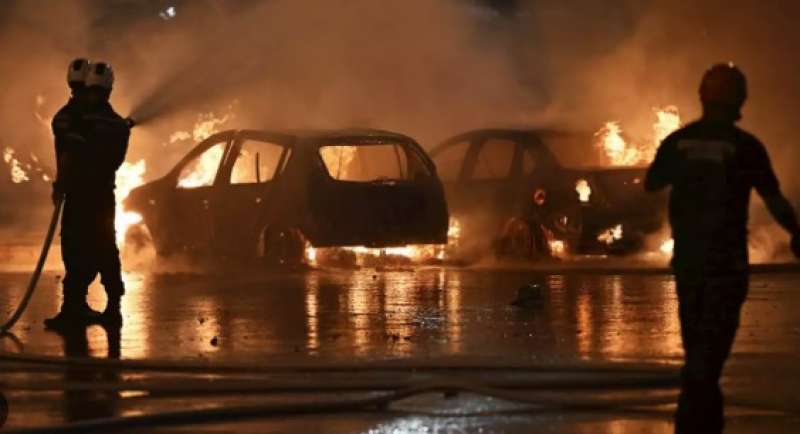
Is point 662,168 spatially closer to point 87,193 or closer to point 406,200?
point 87,193

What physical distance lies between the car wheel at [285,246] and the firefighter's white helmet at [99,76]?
5902 millimetres

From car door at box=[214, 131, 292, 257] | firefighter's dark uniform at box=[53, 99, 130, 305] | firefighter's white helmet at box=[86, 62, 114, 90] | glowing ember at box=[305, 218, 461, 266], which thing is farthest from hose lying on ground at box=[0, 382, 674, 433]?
glowing ember at box=[305, 218, 461, 266]

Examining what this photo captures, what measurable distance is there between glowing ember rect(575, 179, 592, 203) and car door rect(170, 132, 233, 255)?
3.57 metres

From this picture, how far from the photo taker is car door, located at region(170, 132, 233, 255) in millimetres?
18234

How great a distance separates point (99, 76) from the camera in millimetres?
11945

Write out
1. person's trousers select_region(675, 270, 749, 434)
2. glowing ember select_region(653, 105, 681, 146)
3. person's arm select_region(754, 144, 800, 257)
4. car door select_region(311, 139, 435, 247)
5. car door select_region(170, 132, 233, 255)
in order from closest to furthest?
person's trousers select_region(675, 270, 749, 434) → person's arm select_region(754, 144, 800, 257) → car door select_region(311, 139, 435, 247) → car door select_region(170, 132, 233, 255) → glowing ember select_region(653, 105, 681, 146)

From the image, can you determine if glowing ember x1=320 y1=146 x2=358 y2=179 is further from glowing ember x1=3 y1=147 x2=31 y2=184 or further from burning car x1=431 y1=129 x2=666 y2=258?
glowing ember x1=3 y1=147 x2=31 y2=184

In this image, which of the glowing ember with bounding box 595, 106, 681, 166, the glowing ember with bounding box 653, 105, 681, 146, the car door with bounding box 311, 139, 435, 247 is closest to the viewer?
the car door with bounding box 311, 139, 435, 247

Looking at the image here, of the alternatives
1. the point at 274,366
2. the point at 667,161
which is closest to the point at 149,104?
the point at 274,366

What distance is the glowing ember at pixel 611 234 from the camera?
706 inches

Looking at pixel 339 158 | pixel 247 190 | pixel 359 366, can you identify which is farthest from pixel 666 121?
pixel 359 366

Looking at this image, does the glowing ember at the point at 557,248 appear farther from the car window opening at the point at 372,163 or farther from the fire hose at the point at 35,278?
the fire hose at the point at 35,278

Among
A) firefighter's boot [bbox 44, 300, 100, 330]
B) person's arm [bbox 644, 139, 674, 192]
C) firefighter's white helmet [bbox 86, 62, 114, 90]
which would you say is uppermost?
firefighter's white helmet [bbox 86, 62, 114, 90]

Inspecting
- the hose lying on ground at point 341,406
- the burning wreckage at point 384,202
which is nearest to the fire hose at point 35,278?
the hose lying on ground at point 341,406
